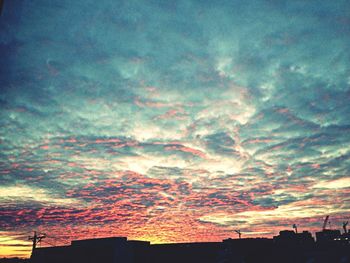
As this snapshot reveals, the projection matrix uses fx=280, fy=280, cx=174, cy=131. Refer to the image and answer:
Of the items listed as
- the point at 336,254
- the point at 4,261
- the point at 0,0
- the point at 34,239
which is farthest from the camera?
the point at 4,261

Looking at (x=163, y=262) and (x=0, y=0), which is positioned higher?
(x=0, y=0)

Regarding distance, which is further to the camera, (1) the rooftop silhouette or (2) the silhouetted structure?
(1) the rooftop silhouette

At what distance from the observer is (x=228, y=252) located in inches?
1758

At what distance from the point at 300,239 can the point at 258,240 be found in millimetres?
9434

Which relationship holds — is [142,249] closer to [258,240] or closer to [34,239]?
[258,240]

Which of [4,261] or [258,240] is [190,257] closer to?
[258,240]

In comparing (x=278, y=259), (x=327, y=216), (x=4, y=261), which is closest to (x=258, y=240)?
(x=278, y=259)

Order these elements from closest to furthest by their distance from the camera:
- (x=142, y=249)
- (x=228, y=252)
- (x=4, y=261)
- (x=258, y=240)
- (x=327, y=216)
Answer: (x=228, y=252), (x=258, y=240), (x=142, y=249), (x=4, y=261), (x=327, y=216)

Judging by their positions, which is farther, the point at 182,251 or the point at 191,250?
the point at 191,250

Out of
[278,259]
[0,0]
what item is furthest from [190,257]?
[0,0]

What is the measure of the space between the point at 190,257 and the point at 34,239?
41.6 metres

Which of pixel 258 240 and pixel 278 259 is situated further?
pixel 258 240

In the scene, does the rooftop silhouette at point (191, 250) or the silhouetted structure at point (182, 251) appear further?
the rooftop silhouette at point (191, 250)

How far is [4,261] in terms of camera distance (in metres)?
104
